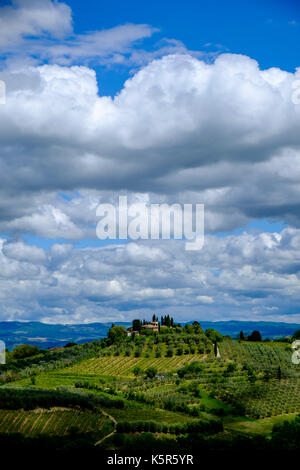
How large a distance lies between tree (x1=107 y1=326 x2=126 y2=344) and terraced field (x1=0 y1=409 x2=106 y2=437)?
10606cm

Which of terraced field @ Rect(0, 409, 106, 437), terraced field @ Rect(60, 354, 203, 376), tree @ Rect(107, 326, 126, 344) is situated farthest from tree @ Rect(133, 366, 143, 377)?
terraced field @ Rect(0, 409, 106, 437)

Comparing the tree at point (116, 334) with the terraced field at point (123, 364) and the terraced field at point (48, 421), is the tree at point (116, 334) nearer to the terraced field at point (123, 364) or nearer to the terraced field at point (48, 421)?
the terraced field at point (123, 364)

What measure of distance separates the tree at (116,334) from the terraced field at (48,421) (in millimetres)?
106063

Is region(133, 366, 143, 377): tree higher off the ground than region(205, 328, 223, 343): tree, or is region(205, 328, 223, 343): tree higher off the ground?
region(205, 328, 223, 343): tree

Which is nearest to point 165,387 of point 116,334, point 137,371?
point 137,371

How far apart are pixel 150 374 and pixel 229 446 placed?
65482 millimetres

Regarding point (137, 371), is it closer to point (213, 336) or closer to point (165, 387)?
point (165, 387)

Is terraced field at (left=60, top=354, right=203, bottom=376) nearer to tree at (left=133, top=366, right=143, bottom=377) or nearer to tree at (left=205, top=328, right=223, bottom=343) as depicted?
tree at (left=133, top=366, right=143, bottom=377)

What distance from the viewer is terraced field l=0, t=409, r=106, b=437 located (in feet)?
198

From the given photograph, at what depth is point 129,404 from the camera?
83.8 m

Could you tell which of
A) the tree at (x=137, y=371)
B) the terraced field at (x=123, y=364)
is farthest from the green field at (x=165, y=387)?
the terraced field at (x=123, y=364)

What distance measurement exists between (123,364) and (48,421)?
74.3 metres
